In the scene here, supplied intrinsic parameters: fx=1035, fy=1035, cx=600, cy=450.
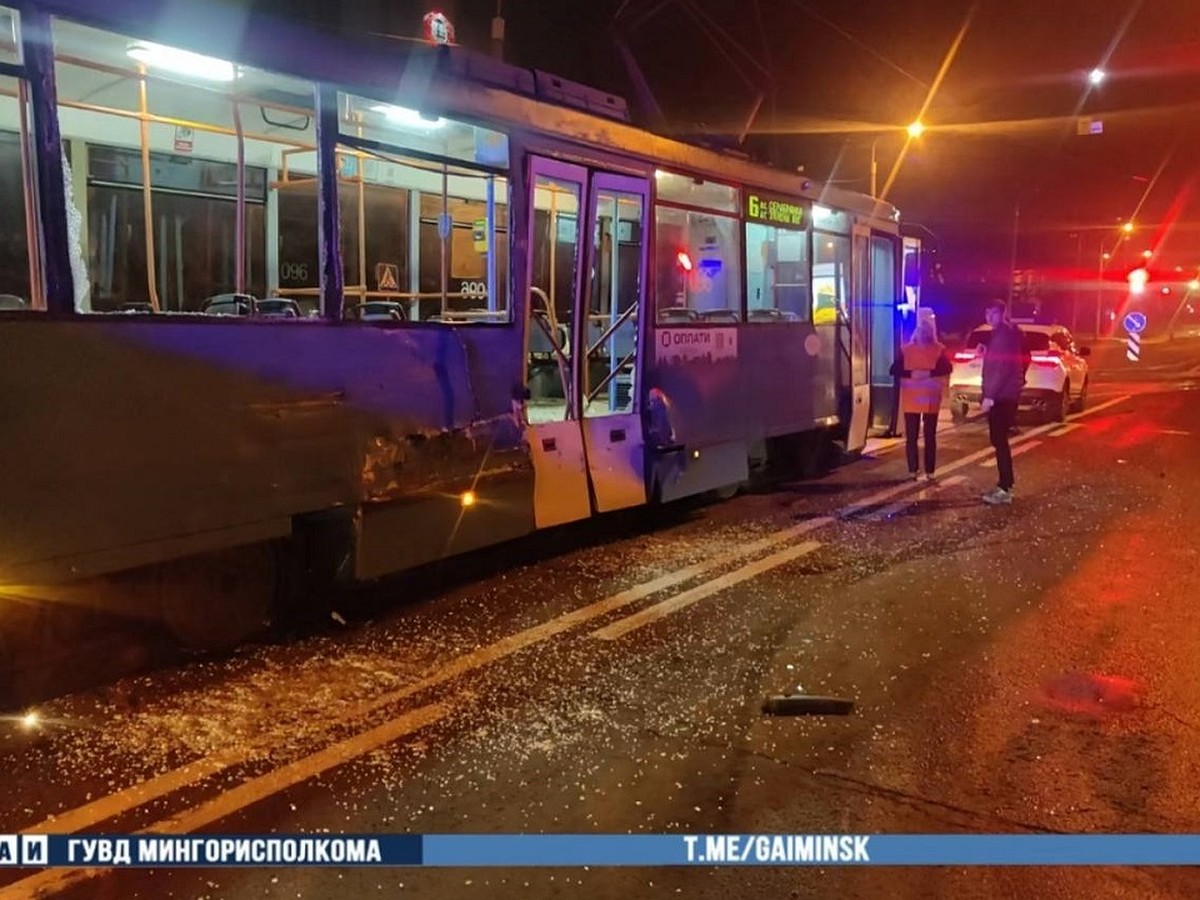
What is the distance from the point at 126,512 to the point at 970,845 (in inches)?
149

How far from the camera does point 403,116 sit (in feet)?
20.1

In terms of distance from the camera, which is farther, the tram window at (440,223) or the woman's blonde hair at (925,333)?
the woman's blonde hair at (925,333)

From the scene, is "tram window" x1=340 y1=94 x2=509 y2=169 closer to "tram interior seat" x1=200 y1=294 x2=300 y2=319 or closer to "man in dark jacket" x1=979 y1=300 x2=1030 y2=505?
"tram interior seat" x1=200 y1=294 x2=300 y2=319

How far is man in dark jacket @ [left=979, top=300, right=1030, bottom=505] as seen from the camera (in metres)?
10.2

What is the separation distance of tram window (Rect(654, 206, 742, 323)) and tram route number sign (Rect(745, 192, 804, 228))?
365 millimetres

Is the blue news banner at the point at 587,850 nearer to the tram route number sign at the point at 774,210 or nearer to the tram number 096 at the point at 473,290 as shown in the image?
the tram number 096 at the point at 473,290

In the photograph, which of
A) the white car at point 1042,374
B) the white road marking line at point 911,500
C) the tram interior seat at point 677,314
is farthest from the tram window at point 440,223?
the white car at point 1042,374

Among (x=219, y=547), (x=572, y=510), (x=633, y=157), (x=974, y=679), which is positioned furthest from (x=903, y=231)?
(x=219, y=547)

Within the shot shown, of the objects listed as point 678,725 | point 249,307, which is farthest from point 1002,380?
point 249,307

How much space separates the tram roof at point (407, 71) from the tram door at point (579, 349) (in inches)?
13.4

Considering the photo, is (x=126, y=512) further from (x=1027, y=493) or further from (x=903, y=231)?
(x=903, y=231)

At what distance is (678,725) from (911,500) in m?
6.39

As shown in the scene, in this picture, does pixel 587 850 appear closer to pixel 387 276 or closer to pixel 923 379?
pixel 387 276

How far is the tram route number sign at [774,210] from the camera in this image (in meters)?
9.77
